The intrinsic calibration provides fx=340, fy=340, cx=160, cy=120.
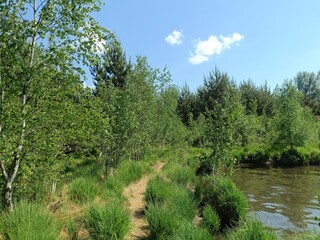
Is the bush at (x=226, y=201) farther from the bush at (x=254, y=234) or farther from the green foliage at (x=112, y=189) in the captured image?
the green foliage at (x=112, y=189)

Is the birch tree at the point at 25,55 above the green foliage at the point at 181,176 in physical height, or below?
above

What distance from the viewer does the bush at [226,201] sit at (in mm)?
9234

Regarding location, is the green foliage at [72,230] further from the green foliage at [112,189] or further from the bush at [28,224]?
the green foliage at [112,189]

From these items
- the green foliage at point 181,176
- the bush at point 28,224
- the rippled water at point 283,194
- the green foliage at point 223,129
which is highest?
the green foliage at point 223,129

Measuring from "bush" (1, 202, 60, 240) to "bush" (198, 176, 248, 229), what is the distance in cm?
459

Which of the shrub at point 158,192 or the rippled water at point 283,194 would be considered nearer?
the shrub at point 158,192

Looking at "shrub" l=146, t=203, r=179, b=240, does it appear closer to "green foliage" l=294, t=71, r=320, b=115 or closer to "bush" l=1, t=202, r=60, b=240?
"bush" l=1, t=202, r=60, b=240

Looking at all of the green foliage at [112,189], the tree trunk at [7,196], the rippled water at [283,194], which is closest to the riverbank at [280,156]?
the rippled water at [283,194]

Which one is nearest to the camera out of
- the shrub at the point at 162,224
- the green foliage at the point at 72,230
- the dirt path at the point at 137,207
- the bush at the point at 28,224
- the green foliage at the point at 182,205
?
the bush at the point at 28,224

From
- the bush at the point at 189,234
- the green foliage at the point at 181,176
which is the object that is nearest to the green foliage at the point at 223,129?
the green foliage at the point at 181,176

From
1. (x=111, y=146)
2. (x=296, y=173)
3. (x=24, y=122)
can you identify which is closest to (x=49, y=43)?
(x=24, y=122)

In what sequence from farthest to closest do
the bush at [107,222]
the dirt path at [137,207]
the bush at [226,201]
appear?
the bush at [226,201]
the dirt path at [137,207]
the bush at [107,222]

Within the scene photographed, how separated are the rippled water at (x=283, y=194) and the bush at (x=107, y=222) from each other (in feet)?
9.85

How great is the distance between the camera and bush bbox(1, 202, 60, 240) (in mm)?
5523
